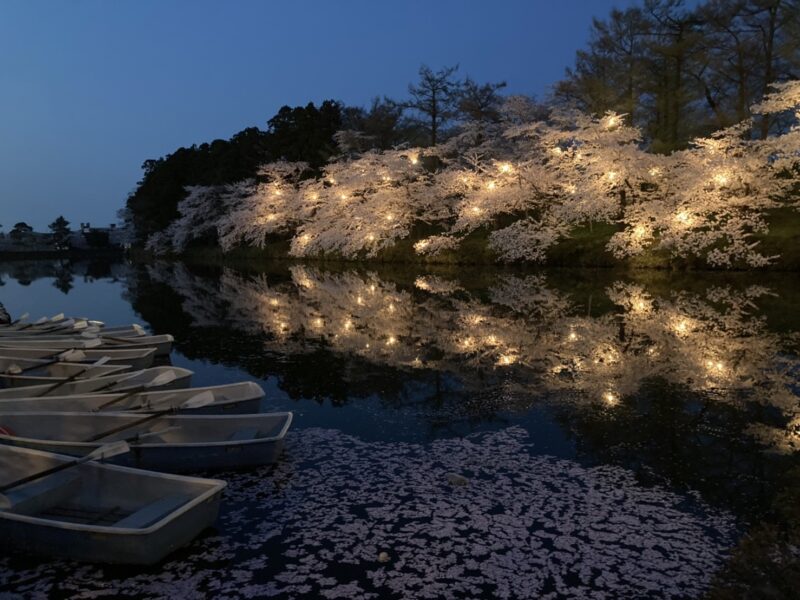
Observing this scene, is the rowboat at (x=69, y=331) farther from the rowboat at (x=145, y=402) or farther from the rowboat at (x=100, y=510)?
the rowboat at (x=100, y=510)

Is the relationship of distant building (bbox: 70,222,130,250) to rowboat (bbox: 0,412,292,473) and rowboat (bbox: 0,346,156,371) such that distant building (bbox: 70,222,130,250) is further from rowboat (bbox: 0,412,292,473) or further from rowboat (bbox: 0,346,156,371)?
rowboat (bbox: 0,412,292,473)

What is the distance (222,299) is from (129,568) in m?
26.0

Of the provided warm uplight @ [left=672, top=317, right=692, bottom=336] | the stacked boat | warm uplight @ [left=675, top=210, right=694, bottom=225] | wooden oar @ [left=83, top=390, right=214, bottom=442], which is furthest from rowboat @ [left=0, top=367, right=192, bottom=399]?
warm uplight @ [left=675, top=210, right=694, bottom=225]

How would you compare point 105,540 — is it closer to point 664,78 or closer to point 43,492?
point 43,492

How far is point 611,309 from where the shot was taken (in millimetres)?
21875

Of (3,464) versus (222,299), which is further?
(222,299)

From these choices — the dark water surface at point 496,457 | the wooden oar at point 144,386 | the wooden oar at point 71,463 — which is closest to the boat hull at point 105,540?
the dark water surface at point 496,457

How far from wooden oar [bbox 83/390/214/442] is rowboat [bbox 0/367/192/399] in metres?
1.28

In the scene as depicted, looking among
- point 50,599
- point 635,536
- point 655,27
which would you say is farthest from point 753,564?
point 655,27


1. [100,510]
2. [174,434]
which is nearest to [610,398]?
[174,434]

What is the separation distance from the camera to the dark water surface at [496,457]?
19.1 ft

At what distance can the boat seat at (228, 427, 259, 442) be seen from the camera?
8.48 m

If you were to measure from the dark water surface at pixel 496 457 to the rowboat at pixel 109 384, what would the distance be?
1.78 metres

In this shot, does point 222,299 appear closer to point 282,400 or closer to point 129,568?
point 282,400
